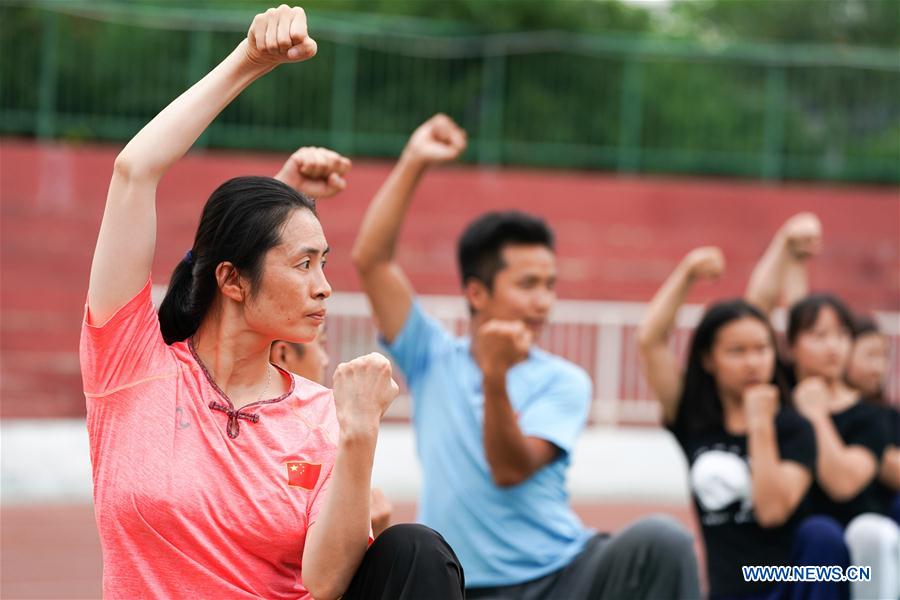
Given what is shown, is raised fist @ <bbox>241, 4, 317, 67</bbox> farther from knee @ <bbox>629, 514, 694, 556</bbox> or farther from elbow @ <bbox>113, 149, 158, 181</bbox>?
knee @ <bbox>629, 514, 694, 556</bbox>

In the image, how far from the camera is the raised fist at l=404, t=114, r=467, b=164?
4004 millimetres

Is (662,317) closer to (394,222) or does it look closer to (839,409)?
(839,409)

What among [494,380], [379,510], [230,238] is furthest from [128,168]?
[494,380]

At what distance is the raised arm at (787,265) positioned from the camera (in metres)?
5.14

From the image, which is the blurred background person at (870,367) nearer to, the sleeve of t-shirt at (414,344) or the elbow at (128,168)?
the sleeve of t-shirt at (414,344)

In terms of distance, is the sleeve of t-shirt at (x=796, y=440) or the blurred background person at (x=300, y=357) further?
the sleeve of t-shirt at (x=796, y=440)

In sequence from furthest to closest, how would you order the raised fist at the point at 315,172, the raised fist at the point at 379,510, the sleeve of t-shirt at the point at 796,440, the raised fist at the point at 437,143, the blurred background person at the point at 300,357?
the sleeve of t-shirt at the point at 796,440
the raised fist at the point at 437,143
the blurred background person at the point at 300,357
the raised fist at the point at 315,172
the raised fist at the point at 379,510

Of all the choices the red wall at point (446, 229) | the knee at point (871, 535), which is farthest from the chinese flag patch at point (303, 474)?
the red wall at point (446, 229)

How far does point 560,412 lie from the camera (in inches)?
156

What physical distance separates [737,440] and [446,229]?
738 cm

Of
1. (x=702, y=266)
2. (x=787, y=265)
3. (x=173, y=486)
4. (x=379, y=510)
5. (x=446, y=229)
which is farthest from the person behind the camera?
(x=446, y=229)

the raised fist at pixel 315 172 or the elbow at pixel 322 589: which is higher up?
the raised fist at pixel 315 172

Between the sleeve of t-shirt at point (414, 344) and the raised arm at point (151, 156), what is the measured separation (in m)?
1.65

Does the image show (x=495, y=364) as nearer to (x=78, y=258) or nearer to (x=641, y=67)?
(x=78, y=258)
